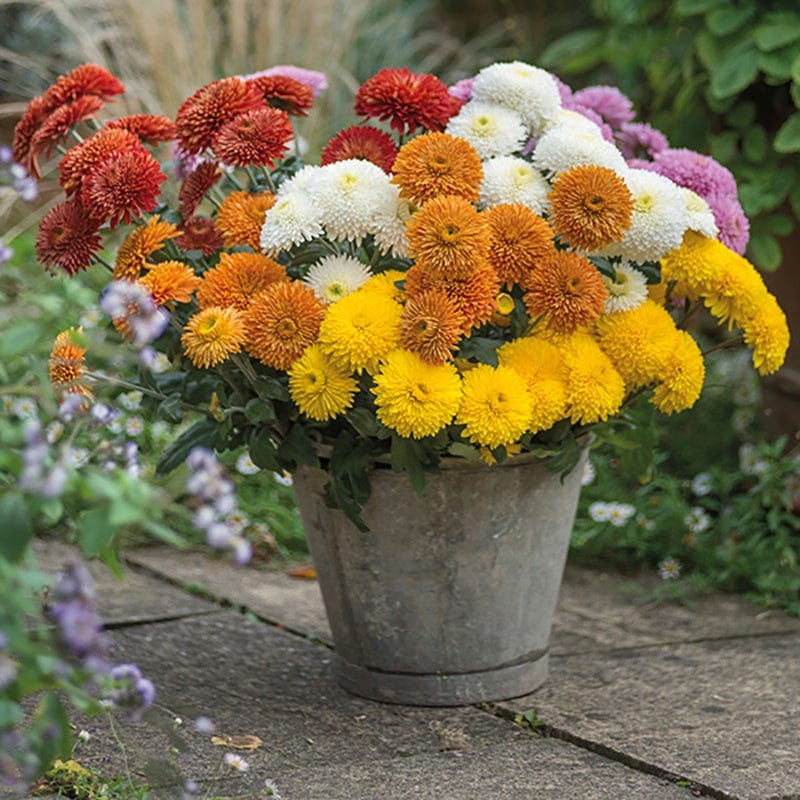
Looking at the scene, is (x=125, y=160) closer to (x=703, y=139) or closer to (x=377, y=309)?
(x=377, y=309)

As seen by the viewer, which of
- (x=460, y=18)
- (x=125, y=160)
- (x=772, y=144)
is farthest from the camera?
(x=460, y=18)

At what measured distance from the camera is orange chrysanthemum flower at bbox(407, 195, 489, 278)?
5.34ft

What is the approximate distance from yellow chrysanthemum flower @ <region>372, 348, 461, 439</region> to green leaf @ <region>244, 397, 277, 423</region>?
0.51ft

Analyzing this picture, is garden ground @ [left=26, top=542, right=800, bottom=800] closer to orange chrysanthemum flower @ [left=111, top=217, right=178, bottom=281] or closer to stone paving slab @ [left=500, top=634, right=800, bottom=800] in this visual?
stone paving slab @ [left=500, top=634, right=800, bottom=800]

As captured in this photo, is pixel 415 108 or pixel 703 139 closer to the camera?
pixel 415 108

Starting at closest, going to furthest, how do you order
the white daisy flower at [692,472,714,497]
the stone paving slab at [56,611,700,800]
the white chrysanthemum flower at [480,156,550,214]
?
the stone paving slab at [56,611,700,800] → the white chrysanthemum flower at [480,156,550,214] → the white daisy flower at [692,472,714,497]

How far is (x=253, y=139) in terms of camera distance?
5.76ft

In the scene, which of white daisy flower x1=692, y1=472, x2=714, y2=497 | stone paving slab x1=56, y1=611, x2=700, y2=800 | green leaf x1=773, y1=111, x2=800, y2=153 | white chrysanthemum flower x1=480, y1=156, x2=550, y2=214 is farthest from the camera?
white daisy flower x1=692, y1=472, x2=714, y2=497

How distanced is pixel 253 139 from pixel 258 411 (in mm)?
374

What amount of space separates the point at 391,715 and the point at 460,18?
5.17 m

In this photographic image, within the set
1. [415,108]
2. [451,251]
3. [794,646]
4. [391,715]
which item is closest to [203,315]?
[451,251]

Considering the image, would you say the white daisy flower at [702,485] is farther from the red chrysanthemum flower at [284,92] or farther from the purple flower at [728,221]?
the red chrysanthemum flower at [284,92]

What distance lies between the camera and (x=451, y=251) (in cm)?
163

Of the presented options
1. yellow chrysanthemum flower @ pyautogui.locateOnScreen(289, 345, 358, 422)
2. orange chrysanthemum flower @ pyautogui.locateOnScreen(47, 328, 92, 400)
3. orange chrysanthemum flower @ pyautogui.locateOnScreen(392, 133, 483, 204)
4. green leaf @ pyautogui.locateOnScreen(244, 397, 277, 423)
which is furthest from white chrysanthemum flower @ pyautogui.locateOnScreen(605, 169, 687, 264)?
orange chrysanthemum flower @ pyautogui.locateOnScreen(47, 328, 92, 400)
